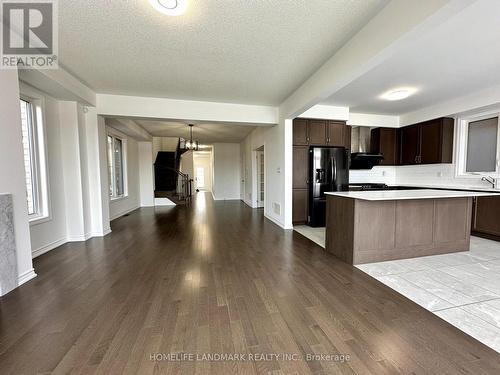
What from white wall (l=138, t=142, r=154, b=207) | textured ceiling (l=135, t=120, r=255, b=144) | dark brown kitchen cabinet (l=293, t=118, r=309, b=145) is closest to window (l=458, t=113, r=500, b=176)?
dark brown kitchen cabinet (l=293, t=118, r=309, b=145)

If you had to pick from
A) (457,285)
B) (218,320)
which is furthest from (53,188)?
(457,285)

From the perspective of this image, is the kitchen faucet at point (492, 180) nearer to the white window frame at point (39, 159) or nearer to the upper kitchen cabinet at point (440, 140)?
the upper kitchen cabinet at point (440, 140)

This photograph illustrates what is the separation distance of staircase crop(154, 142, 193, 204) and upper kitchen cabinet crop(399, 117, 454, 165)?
7.21 m

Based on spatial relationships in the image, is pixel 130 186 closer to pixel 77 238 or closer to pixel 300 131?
pixel 77 238

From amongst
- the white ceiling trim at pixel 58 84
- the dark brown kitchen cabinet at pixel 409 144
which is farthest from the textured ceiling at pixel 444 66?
the white ceiling trim at pixel 58 84

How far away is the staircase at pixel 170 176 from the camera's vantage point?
8.55 m

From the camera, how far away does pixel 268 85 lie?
3.62 m

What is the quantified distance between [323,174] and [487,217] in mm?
2898

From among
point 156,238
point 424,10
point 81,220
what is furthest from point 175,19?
point 81,220

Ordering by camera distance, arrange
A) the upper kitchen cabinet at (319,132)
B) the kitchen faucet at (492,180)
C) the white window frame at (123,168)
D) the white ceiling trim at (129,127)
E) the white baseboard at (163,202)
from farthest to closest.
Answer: the white baseboard at (163,202)
the white window frame at (123,168)
the white ceiling trim at (129,127)
the upper kitchen cabinet at (319,132)
the kitchen faucet at (492,180)

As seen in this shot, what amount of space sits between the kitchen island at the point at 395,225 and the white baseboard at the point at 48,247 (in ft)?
13.9

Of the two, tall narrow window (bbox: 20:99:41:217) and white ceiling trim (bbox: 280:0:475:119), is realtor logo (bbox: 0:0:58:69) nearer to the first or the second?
tall narrow window (bbox: 20:99:41:217)

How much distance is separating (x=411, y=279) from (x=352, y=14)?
2786 mm

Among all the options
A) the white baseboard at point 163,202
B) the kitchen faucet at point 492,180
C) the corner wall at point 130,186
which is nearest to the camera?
the kitchen faucet at point 492,180
